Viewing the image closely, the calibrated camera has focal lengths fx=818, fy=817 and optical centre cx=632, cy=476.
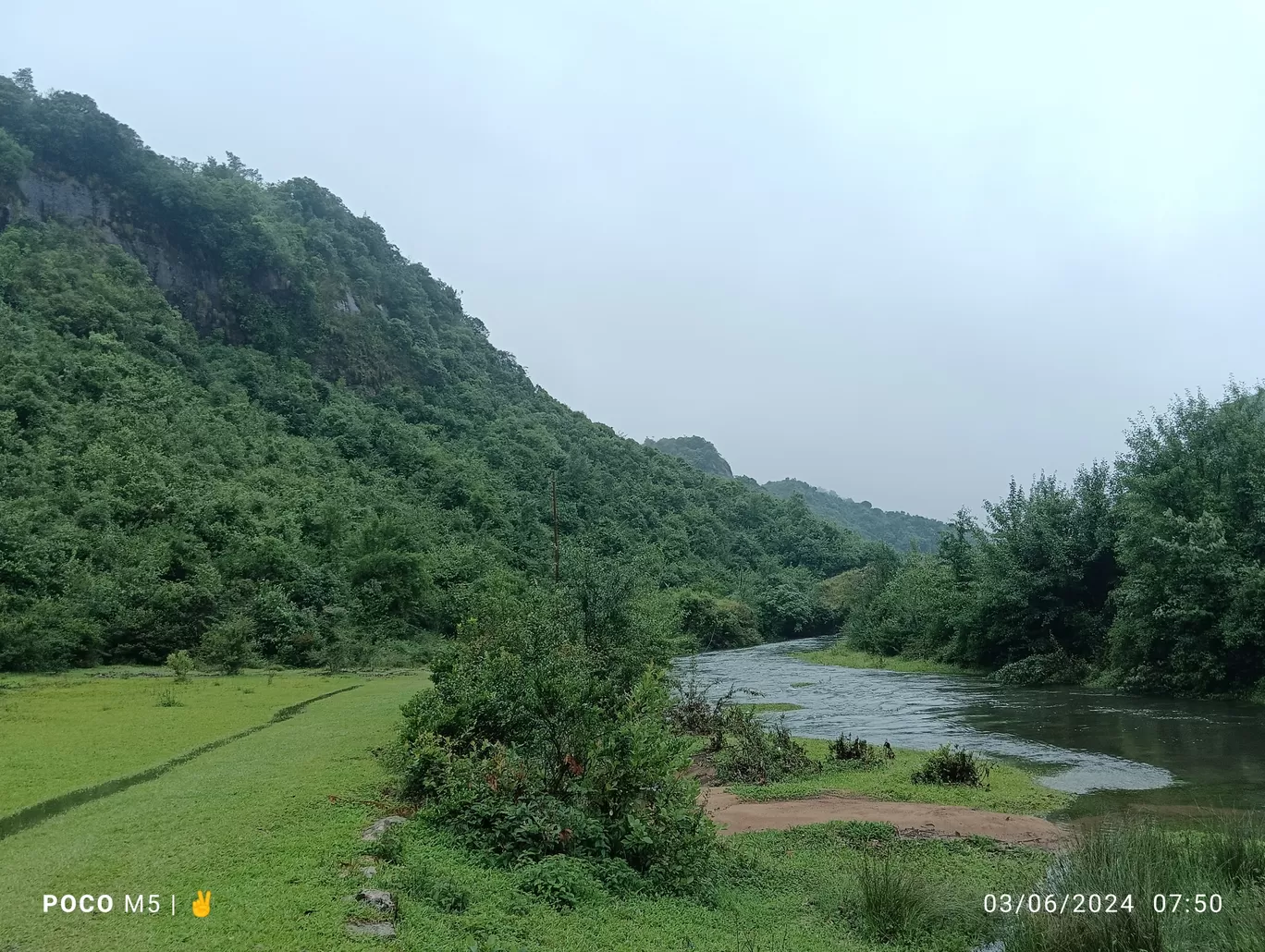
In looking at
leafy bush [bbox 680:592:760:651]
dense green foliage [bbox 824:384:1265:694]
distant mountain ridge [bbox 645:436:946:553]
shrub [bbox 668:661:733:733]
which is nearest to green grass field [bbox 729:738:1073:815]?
shrub [bbox 668:661:733:733]

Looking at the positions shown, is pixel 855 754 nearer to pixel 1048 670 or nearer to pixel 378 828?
pixel 378 828

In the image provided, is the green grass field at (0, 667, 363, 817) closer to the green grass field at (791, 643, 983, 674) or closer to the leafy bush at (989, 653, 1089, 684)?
the leafy bush at (989, 653, 1089, 684)

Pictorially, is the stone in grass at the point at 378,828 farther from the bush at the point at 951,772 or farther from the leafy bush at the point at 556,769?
the bush at the point at 951,772

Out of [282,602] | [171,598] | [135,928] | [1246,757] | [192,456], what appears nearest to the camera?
[135,928]

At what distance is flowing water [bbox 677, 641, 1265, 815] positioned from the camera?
41.2 feet

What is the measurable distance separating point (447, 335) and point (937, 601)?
68.0 metres

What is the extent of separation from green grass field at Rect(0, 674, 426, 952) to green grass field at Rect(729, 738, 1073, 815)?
6.35 m

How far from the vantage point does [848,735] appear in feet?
63.2

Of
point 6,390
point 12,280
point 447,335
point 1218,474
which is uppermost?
point 447,335

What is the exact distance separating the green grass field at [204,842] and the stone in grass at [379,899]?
0.46 ft

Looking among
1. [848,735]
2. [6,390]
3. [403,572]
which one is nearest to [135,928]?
[848,735]

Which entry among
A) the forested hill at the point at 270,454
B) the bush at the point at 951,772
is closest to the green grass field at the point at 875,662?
the forested hill at the point at 270,454

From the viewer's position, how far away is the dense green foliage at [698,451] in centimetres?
15538

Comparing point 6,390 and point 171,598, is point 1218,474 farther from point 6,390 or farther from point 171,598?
point 6,390
